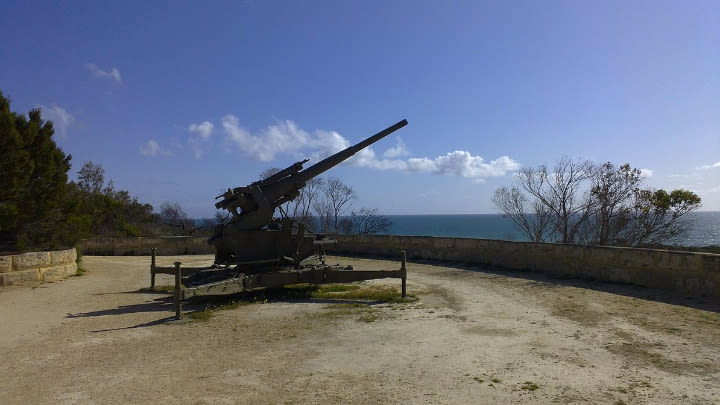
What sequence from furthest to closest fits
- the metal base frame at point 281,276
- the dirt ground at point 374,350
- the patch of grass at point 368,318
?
the metal base frame at point 281,276
the patch of grass at point 368,318
the dirt ground at point 374,350

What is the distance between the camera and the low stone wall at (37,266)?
990 cm

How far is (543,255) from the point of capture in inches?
450

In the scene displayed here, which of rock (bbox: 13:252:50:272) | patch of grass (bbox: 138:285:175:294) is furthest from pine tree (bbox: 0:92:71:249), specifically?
patch of grass (bbox: 138:285:175:294)

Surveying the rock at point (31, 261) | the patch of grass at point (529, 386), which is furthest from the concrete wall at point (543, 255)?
the rock at point (31, 261)

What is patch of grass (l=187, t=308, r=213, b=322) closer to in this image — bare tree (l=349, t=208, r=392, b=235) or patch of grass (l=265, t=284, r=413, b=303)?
patch of grass (l=265, t=284, r=413, b=303)

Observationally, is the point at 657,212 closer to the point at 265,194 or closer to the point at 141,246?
the point at 265,194

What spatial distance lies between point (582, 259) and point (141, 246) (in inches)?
582

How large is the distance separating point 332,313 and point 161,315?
2579 millimetres

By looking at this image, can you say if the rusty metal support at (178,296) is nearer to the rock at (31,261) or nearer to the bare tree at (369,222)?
the rock at (31,261)

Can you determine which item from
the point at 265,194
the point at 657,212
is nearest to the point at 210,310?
the point at 265,194

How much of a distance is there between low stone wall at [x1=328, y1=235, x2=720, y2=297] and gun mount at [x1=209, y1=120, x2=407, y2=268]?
1328 mm

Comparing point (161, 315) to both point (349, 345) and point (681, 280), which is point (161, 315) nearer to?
point (349, 345)

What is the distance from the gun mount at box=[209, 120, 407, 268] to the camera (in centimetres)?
866

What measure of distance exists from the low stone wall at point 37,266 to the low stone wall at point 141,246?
20.1 feet
